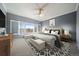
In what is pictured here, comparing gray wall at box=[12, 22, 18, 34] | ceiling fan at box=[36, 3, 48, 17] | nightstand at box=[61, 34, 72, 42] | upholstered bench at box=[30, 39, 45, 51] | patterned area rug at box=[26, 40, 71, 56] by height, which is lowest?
patterned area rug at box=[26, 40, 71, 56]

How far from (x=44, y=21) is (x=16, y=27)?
0.68m

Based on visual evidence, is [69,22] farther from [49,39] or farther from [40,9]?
[40,9]

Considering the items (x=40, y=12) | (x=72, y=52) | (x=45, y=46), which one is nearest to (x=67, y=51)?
(x=72, y=52)

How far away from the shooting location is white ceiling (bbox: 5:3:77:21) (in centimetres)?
189

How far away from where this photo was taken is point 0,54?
1.90 meters

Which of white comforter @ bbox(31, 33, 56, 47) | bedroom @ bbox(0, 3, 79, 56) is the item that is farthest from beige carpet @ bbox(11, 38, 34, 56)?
white comforter @ bbox(31, 33, 56, 47)

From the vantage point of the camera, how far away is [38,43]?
6.45ft

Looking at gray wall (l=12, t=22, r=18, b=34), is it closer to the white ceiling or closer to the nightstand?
the white ceiling

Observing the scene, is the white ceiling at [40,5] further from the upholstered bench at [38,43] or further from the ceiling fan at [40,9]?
the upholstered bench at [38,43]

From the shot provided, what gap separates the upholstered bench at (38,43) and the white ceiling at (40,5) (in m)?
0.53

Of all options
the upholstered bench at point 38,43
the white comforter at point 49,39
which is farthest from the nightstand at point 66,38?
Answer: the upholstered bench at point 38,43

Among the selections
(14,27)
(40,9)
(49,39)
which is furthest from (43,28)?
(14,27)

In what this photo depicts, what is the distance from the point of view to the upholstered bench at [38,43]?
193 centimetres

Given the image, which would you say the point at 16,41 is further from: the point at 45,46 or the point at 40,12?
the point at 40,12
